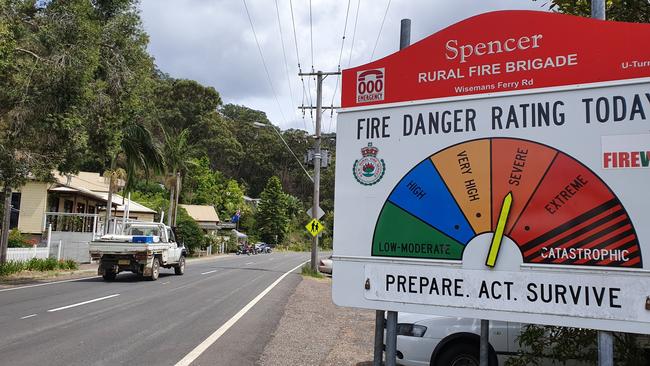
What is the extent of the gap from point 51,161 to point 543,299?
1707cm

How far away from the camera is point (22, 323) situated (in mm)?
10016

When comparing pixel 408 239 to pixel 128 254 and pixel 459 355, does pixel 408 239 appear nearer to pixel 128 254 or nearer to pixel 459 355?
pixel 459 355

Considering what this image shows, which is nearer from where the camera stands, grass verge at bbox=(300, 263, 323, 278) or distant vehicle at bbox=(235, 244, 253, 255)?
grass verge at bbox=(300, 263, 323, 278)

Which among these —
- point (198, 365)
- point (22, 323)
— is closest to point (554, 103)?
point (198, 365)

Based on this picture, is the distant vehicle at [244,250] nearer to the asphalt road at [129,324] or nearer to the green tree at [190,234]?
the green tree at [190,234]

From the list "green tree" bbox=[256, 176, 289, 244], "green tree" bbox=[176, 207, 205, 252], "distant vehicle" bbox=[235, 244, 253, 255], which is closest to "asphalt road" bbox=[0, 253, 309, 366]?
"green tree" bbox=[176, 207, 205, 252]

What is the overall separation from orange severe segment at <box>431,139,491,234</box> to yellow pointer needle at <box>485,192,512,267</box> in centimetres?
6

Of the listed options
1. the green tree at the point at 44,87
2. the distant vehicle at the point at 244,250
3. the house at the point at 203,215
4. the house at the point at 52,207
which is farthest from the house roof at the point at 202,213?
the green tree at the point at 44,87

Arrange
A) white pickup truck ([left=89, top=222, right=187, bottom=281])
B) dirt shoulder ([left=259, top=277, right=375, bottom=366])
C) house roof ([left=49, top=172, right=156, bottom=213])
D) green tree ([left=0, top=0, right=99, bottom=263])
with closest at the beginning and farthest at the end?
A: 1. dirt shoulder ([left=259, top=277, right=375, bottom=366])
2. green tree ([left=0, top=0, right=99, bottom=263])
3. white pickup truck ([left=89, top=222, right=187, bottom=281])
4. house roof ([left=49, top=172, right=156, bottom=213])

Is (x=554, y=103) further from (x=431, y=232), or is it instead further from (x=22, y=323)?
(x=22, y=323)

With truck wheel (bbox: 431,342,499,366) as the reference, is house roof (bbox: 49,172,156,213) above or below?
above

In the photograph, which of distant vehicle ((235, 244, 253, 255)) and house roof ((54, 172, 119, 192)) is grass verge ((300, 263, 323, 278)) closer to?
house roof ((54, 172, 119, 192))

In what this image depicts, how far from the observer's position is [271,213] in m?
84.2

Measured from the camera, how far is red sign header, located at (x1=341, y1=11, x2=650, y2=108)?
300 cm
